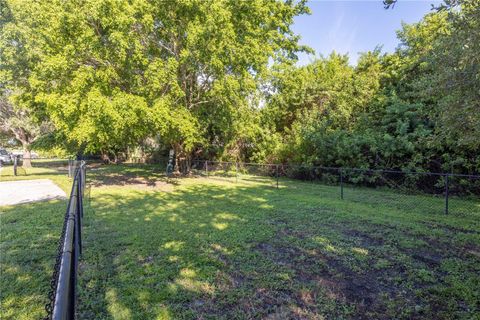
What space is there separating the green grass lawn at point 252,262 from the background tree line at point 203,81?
222 cm

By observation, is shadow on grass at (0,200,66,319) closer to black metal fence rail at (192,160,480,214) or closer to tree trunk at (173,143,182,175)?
black metal fence rail at (192,160,480,214)

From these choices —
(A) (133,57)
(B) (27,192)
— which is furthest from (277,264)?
(B) (27,192)

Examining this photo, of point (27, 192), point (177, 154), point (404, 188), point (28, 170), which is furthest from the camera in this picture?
point (28, 170)

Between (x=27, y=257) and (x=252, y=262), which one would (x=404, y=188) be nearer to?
(x=252, y=262)

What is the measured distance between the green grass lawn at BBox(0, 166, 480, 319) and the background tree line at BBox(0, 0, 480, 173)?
2.22m

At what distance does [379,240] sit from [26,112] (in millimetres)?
23523

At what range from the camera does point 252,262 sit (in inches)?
165

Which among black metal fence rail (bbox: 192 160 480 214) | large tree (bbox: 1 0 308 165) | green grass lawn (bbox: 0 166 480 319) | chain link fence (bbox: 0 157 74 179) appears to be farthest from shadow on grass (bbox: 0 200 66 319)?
chain link fence (bbox: 0 157 74 179)

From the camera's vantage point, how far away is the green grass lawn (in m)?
3.06

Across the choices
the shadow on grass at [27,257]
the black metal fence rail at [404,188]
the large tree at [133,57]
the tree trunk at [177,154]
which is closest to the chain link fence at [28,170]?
the tree trunk at [177,154]

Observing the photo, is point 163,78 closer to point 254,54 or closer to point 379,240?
point 254,54

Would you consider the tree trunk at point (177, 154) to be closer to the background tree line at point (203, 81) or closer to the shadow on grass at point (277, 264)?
the background tree line at point (203, 81)

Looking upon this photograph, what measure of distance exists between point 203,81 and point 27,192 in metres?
A: 7.88

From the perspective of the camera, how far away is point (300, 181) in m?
13.6
